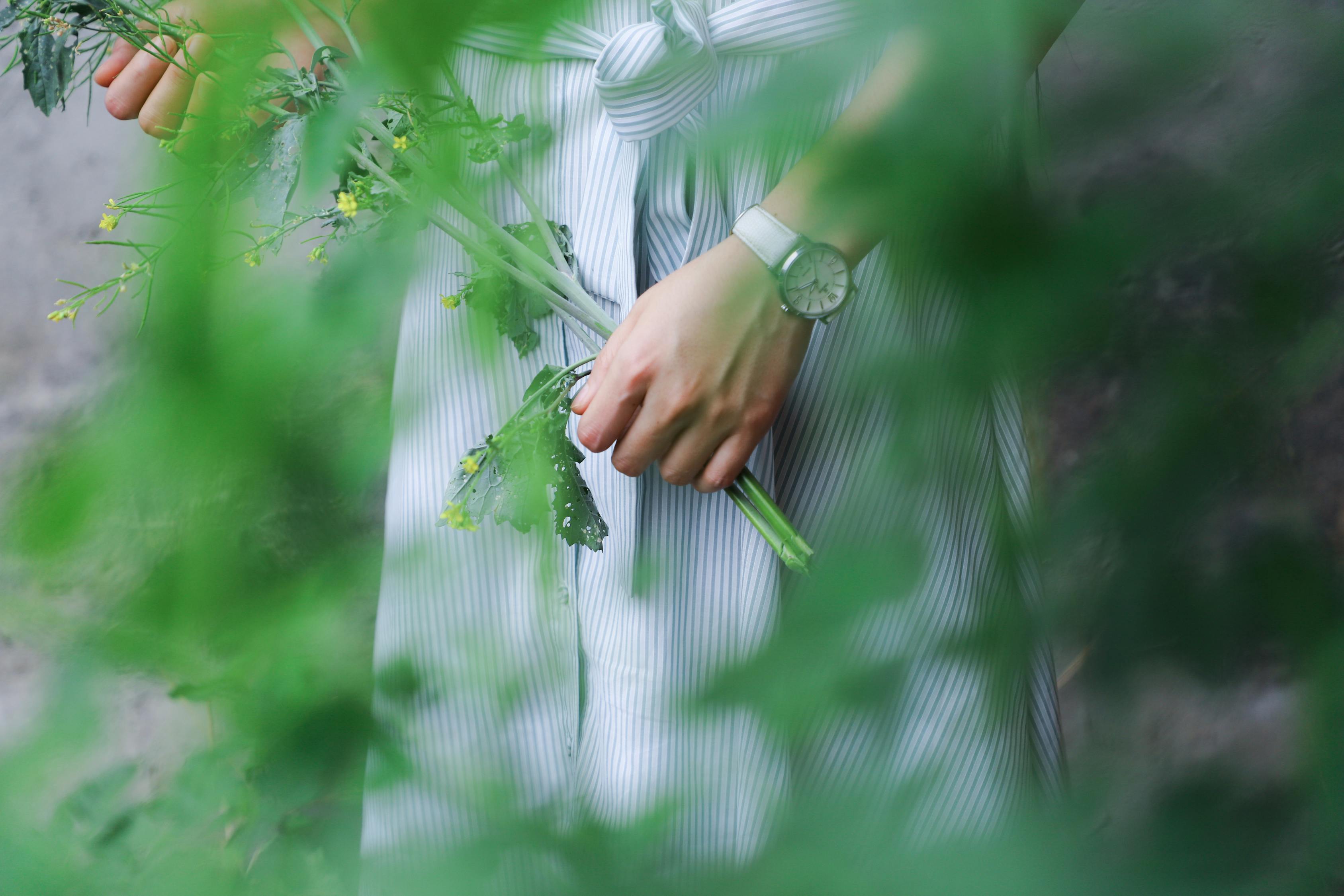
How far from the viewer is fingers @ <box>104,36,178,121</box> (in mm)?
498

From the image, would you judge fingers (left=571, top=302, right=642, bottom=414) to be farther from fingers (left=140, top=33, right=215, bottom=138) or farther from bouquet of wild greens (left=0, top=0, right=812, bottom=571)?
fingers (left=140, top=33, right=215, bottom=138)

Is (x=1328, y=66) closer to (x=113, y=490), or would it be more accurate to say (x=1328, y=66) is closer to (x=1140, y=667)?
(x=1140, y=667)

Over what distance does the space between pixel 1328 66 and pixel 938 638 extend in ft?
0.33

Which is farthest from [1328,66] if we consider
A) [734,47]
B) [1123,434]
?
[734,47]

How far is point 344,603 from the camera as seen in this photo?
0.17m

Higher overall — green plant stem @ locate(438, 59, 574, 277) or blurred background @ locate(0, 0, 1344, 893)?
green plant stem @ locate(438, 59, 574, 277)

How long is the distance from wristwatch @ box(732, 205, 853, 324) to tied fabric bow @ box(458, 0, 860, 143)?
2.3 inches

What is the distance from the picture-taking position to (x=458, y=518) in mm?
430

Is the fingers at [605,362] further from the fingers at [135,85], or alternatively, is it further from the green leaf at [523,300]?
the fingers at [135,85]

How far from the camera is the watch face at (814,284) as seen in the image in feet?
1.16

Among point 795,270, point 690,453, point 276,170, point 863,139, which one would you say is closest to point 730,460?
point 690,453

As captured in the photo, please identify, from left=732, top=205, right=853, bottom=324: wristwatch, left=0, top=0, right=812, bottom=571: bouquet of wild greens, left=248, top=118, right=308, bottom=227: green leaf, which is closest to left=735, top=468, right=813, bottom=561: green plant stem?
left=0, top=0, right=812, bottom=571: bouquet of wild greens

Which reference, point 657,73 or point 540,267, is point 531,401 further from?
point 657,73

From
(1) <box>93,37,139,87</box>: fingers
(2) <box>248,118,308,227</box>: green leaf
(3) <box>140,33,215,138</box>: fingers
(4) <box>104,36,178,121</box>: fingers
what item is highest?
(1) <box>93,37,139,87</box>: fingers
